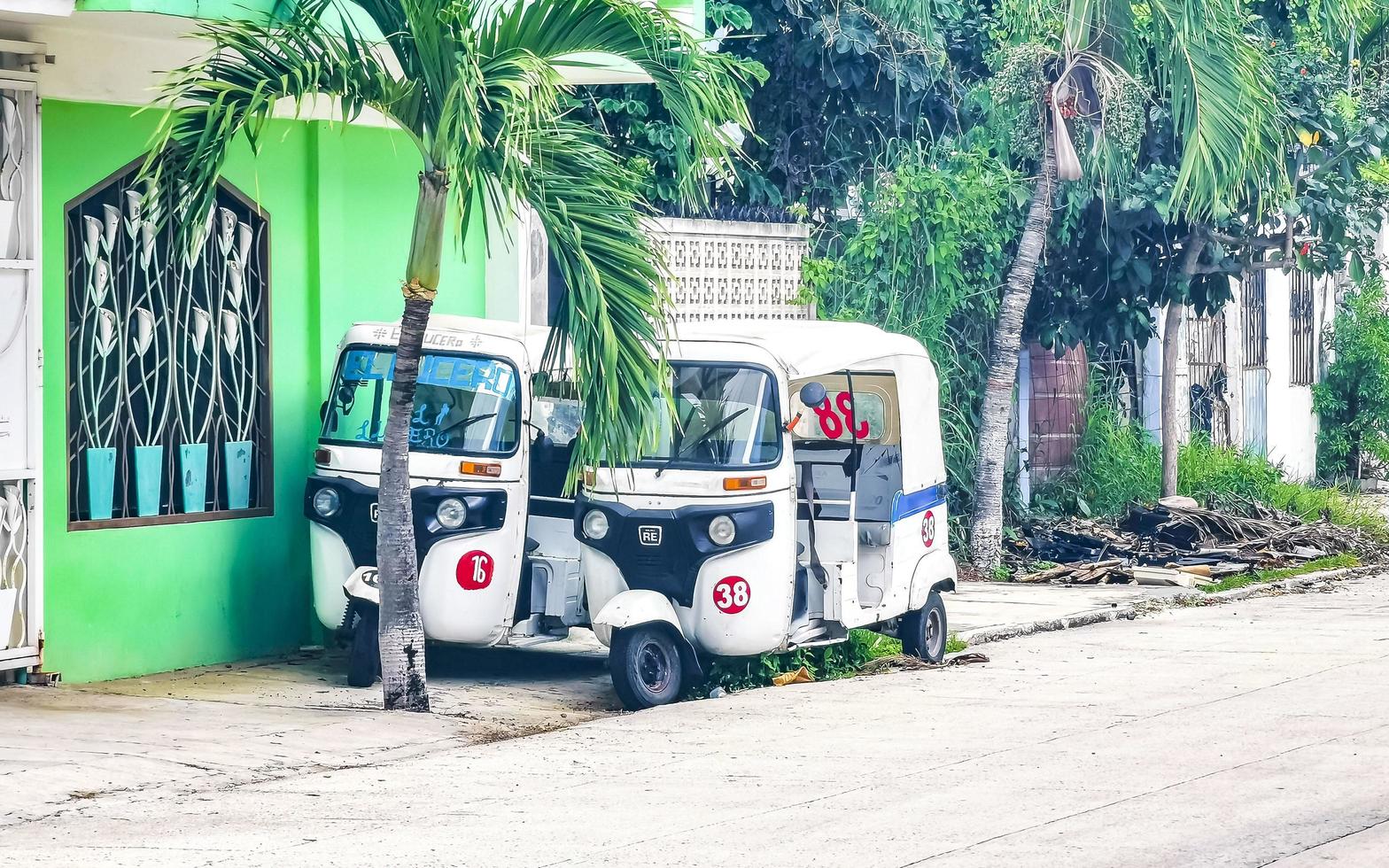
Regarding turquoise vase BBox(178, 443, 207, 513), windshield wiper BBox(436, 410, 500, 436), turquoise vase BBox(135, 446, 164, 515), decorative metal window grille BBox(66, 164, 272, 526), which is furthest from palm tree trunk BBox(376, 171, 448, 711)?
turquoise vase BBox(178, 443, 207, 513)

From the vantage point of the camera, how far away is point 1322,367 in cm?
2489

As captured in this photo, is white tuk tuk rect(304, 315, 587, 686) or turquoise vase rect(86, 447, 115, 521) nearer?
white tuk tuk rect(304, 315, 587, 686)

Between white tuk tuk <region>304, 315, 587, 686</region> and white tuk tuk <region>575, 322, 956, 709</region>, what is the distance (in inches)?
19.1

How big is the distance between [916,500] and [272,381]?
401cm

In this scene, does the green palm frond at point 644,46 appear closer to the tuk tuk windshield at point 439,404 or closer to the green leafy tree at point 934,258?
the tuk tuk windshield at point 439,404

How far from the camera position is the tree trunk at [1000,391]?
16.1 meters

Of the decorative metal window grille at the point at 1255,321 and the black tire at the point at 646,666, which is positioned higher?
the decorative metal window grille at the point at 1255,321

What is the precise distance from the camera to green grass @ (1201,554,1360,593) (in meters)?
15.7

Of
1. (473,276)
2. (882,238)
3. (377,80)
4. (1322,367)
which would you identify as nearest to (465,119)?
(377,80)

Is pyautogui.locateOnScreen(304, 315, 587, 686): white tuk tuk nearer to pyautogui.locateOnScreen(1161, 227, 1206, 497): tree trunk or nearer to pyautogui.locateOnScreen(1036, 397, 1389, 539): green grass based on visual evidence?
pyautogui.locateOnScreen(1036, 397, 1389, 539): green grass

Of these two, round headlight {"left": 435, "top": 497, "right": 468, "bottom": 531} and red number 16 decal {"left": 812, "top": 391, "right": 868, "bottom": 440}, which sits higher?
red number 16 decal {"left": 812, "top": 391, "right": 868, "bottom": 440}

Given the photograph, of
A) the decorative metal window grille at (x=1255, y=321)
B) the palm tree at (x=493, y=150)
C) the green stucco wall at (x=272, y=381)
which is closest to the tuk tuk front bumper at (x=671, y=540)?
the palm tree at (x=493, y=150)

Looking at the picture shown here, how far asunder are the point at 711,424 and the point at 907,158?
6.94 metres

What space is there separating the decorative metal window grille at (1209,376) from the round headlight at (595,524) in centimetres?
1309
